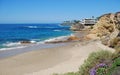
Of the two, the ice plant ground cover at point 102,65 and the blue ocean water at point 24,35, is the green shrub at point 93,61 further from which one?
the blue ocean water at point 24,35

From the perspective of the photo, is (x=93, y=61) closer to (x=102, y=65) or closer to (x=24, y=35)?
(x=102, y=65)

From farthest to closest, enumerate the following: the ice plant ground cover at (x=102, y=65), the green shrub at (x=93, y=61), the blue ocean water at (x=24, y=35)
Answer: the blue ocean water at (x=24, y=35), the green shrub at (x=93, y=61), the ice plant ground cover at (x=102, y=65)

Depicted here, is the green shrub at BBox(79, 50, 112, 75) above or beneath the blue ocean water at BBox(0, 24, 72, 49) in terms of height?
above

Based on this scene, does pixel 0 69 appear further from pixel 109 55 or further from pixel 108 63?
pixel 108 63

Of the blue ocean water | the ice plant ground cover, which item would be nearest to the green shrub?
the ice plant ground cover

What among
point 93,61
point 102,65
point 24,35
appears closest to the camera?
point 102,65

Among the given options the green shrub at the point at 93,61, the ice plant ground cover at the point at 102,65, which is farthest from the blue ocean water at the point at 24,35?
the ice plant ground cover at the point at 102,65

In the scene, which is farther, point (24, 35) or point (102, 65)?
point (24, 35)

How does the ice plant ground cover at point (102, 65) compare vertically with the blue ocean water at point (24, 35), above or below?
above

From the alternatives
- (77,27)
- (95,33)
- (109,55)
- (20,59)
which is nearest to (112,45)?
(20,59)

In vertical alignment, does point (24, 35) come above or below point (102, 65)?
below

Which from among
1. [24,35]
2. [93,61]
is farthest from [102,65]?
[24,35]

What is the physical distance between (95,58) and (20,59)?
555 inches

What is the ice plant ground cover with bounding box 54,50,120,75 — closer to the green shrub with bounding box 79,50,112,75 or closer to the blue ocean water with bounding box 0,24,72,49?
the green shrub with bounding box 79,50,112,75
